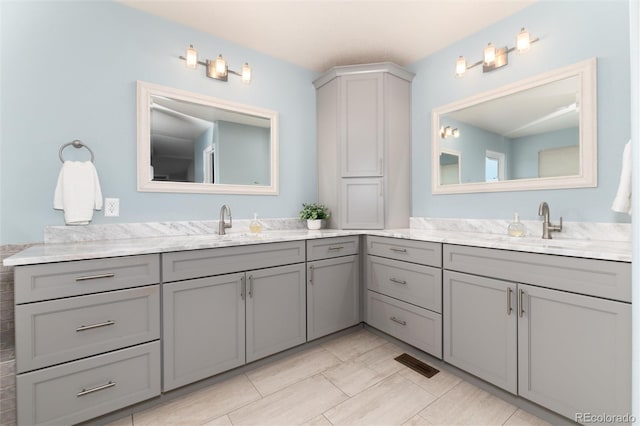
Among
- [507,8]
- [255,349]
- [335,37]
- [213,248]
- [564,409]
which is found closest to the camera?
[564,409]

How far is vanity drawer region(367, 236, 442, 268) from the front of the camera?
6.77 feet

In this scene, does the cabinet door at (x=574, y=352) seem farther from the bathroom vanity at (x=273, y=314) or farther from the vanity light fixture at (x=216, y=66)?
the vanity light fixture at (x=216, y=66)

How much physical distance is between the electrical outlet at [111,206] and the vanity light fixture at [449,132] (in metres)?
2.75

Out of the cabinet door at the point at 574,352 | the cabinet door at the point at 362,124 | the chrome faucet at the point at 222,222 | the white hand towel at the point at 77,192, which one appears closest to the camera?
the cabinet door at the point at 574,352

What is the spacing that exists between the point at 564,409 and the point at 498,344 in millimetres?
378

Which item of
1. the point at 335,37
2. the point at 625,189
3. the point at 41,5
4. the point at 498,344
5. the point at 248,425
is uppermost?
the point at 335,37

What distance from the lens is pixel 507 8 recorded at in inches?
86.0

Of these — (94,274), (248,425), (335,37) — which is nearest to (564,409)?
(248,425)

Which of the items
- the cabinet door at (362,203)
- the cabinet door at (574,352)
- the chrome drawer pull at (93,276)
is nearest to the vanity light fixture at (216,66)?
the cabinet door at (362,203)

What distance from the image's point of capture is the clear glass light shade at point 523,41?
2.05 meters

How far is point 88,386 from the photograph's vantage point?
149 centimetres

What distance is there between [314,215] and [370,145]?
2.85 ft

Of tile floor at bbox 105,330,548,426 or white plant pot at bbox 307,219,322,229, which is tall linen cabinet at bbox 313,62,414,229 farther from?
tile floor at bbox 105,330,548,426

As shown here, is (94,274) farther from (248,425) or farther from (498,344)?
(498,344)
